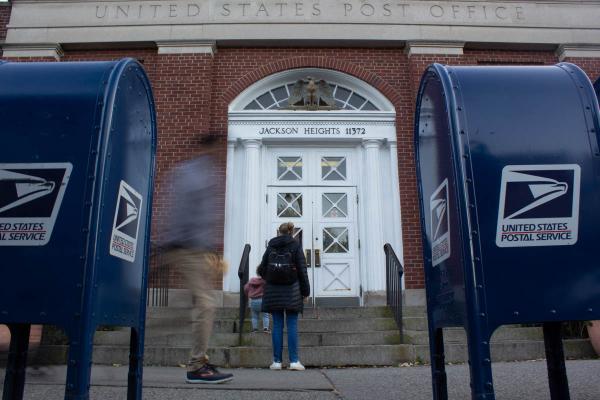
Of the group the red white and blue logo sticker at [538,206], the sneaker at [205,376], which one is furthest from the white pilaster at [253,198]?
the red white and blue logo sticker at [538,206]

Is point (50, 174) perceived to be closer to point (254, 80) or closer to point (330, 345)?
point (330, 345)

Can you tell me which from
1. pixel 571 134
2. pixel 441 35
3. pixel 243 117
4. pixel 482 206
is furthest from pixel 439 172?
pixel 441 35

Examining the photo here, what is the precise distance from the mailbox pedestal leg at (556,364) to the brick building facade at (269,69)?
636cm

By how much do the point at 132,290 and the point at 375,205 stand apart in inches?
285

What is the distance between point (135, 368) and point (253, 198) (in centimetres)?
677

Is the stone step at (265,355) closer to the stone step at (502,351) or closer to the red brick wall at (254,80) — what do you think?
the stone step at (502,351)

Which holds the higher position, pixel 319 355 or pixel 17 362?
pixel 17 362

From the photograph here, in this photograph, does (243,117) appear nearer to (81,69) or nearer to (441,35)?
(441,35)

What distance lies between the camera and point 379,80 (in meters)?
10.5

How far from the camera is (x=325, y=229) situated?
9.96m

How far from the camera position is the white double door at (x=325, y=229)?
9680 mm

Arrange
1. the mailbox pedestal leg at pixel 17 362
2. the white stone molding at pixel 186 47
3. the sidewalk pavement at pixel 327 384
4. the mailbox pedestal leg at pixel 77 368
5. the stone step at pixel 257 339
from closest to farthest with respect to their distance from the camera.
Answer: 1. the mailbox pedestal leg at pixel 77 368
2. the mailbox pedestal leg at pixel 17 362
3. the sidewalk pavement at pixel 327 384
4. the stone step at pixel 257 339
5. the white stone molding at pixel 186 47

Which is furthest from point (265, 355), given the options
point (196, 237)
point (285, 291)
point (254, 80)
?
point (254, 80)

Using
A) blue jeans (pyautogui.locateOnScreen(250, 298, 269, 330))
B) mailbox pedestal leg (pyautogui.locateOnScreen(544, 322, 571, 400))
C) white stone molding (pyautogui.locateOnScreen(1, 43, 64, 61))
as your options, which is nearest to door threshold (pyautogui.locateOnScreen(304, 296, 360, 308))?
blue jeans (pyautogui.locateOnScreen(250, 298, 269, 330))
